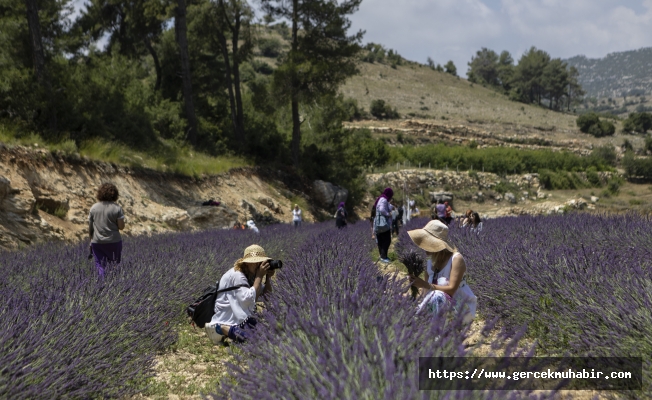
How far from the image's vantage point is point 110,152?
37.8 ft

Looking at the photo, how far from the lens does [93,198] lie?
9.73 m

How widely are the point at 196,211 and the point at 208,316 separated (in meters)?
8.74

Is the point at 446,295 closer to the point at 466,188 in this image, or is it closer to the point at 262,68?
→ the point at 466,188

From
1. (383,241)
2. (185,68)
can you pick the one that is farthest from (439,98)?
(383,241)

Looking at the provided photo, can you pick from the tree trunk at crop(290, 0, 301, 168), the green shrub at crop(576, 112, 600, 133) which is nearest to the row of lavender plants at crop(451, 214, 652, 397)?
the tree trunk at crop(290, 0, 301, 168)

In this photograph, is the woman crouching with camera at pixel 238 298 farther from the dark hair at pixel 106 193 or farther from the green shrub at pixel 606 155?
the green shrub at pixel 606 155

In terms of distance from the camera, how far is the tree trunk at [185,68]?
626 inches

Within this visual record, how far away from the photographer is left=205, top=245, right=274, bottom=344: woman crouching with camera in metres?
3.55

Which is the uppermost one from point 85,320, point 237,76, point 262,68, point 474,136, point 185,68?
point 262,68

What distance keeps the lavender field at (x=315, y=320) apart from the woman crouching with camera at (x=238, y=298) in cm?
21

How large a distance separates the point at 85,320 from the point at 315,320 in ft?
4.89

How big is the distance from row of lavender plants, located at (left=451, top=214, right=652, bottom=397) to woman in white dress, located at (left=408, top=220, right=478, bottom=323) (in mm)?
302

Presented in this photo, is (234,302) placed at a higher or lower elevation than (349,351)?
lower

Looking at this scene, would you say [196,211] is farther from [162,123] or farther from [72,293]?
[72,293]
